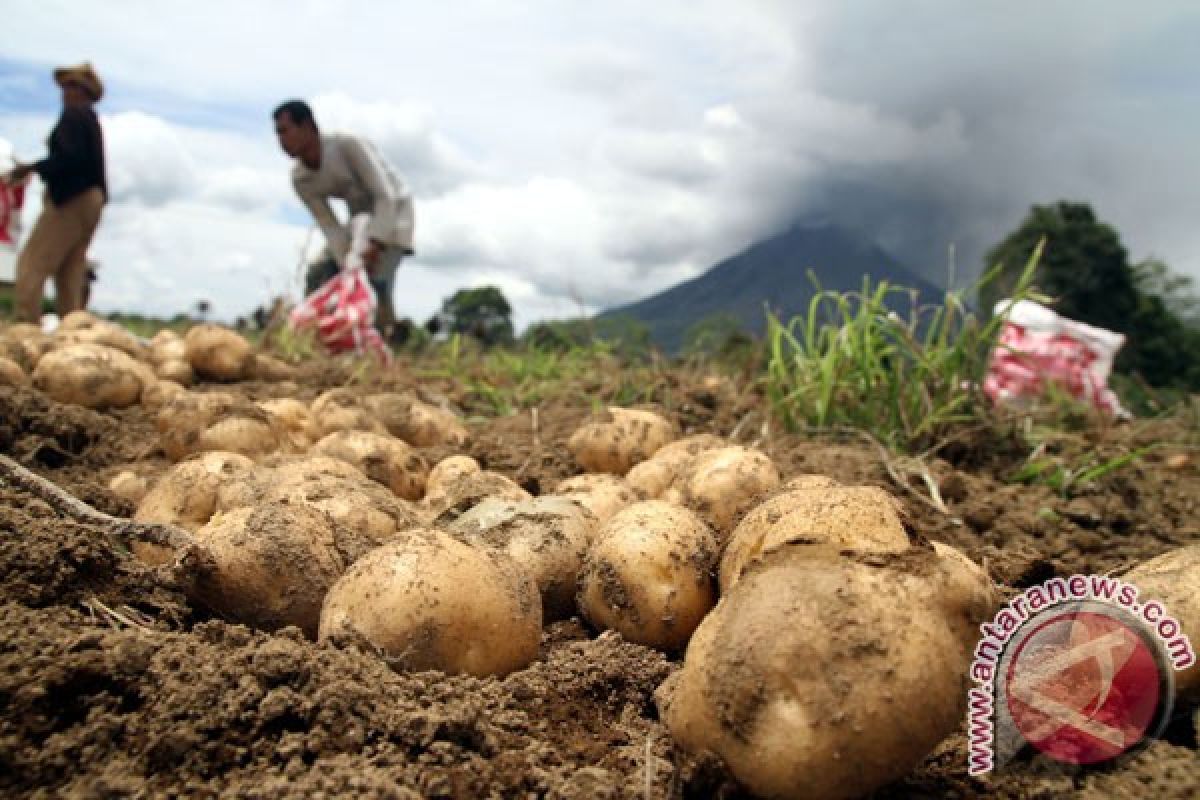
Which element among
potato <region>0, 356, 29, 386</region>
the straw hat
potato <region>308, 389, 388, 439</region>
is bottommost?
potato <region>0, 356, 29, 386</region>

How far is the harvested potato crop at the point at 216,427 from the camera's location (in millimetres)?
2957

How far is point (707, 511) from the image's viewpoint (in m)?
2.25

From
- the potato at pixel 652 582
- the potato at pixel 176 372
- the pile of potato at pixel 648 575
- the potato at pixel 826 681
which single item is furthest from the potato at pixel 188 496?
the potato at pixel 176 372

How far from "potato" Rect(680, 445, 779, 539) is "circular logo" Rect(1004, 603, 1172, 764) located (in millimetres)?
861

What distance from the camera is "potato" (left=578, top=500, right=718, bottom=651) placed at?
70.8 inches

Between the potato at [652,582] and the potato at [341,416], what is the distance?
1.65 meters

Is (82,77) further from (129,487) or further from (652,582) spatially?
(652,582)

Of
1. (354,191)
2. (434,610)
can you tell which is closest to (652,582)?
(434,610)

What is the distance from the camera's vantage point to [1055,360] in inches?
266

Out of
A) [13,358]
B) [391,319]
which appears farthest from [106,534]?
[391,319]

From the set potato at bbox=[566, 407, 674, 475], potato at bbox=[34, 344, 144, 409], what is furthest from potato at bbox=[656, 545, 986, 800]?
potato at bbox=[34, 344, 144, 409]

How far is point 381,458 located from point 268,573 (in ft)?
3.63

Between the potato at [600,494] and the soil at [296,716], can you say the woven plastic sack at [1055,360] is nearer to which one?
the potato at [600,494]

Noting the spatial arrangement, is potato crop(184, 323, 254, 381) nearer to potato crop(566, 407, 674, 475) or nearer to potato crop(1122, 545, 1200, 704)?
potato crop(566, 407, 674, 475)
